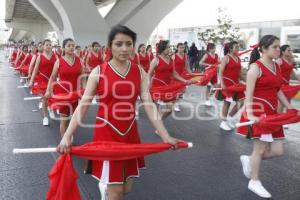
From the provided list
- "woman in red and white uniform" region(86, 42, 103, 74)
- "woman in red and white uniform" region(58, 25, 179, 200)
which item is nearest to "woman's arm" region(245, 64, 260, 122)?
"woman in red and white uniform" region(58, 25, 179, 200)

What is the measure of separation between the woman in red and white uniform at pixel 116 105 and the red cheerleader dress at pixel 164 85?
4174mm

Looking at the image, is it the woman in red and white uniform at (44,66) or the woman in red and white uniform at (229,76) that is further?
the woman in red and white uniform at (44,66)

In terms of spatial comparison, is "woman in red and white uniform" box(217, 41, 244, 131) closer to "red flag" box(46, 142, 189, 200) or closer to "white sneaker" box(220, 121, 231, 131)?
"white sneaker" box(220, 121, 231, 131)

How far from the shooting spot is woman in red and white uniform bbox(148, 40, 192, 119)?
7.30 m

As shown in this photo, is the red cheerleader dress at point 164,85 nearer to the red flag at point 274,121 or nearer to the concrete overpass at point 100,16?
the red flag at point 274,121

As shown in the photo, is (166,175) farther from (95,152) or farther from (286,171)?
(95,152)

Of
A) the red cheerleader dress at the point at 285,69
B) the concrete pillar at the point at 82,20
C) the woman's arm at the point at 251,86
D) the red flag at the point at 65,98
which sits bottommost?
the red flag at the point at 65,98

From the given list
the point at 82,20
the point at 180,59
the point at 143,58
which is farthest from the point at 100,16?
the point at 180,59

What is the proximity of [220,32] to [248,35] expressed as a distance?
14.4ft

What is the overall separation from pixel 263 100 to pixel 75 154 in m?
2.27

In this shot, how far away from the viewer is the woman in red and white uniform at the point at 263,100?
4.10 m

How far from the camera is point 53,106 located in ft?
20.3

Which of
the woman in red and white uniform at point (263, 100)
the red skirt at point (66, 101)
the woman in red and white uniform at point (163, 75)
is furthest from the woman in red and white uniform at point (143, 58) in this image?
the woman in red and white uniform at point (263, 100)

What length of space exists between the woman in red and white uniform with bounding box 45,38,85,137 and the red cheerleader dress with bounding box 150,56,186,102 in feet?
5.44
